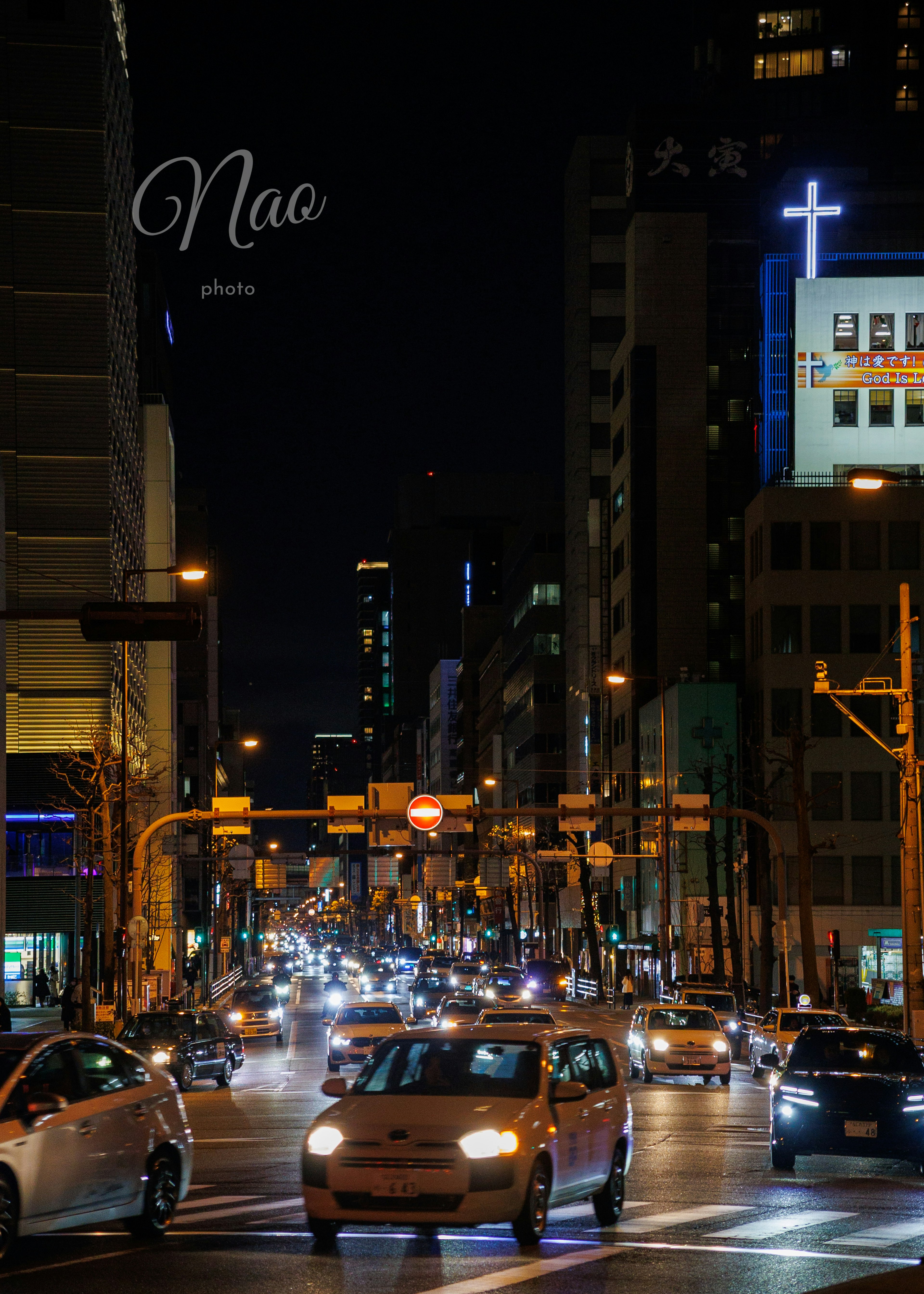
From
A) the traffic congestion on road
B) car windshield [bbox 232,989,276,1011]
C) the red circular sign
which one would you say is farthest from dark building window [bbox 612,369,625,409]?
the traffic congestion on road

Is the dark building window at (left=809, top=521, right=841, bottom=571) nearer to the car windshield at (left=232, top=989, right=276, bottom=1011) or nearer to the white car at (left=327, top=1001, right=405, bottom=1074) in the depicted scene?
the car windshield at (left=232, top=989, right=276, bottom=1011)

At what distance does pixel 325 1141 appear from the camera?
12.8 m

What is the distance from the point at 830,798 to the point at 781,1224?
222ft

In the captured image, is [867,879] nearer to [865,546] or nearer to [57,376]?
[865,546]

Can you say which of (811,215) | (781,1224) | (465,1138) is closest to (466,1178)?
(465,1138)

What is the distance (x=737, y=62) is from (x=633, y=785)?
68.0 m

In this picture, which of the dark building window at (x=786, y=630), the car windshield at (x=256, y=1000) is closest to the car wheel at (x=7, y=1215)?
→ the car windshield at (x=256, y=1000)

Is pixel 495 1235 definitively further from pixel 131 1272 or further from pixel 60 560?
pixel 60 560

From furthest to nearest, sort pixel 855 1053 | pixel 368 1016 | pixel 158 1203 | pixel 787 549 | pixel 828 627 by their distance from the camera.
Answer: pixel 787 549 → pixel 828 627 → pixel 368 1016 → pixel 855 1053 → pixel 158 1203

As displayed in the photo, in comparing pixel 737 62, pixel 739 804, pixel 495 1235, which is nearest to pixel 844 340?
pixel 739 804

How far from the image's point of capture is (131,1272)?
11875 mm

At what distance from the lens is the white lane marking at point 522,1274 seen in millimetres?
11094

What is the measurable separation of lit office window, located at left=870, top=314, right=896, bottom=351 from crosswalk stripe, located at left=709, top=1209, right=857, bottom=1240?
2890 inches

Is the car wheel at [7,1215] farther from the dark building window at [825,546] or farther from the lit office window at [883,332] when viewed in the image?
the lit office window at [883,332]
